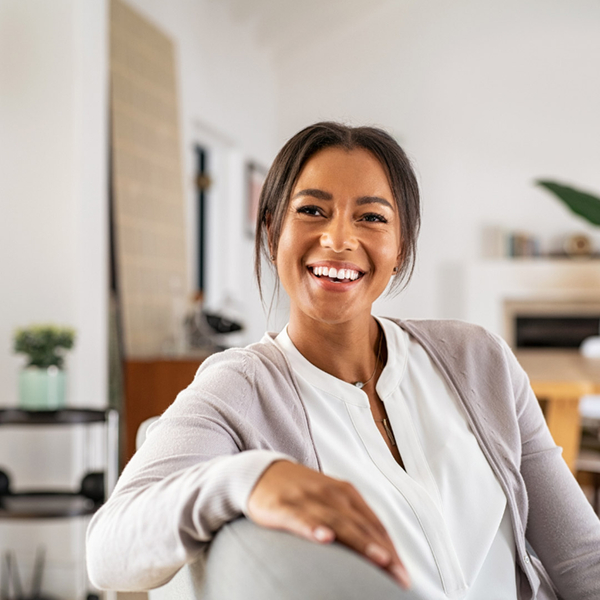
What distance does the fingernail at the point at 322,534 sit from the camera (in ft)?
1.84

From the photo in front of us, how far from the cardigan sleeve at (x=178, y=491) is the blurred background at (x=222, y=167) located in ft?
1.30

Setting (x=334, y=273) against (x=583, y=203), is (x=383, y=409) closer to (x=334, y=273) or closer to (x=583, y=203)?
(x=334, y=273)

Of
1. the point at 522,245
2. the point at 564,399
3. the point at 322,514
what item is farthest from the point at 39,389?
the point at 522,245

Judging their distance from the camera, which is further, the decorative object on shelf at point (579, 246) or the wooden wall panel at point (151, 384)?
the decorative object on shelf at point (579, 246)

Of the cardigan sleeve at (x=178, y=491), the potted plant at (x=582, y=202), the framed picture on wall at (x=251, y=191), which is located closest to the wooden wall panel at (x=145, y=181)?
the framed picture on wall at (x=251, y=191)

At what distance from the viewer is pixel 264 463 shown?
631mm

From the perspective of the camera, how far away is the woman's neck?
3.47ft

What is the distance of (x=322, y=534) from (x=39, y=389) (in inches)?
86.9

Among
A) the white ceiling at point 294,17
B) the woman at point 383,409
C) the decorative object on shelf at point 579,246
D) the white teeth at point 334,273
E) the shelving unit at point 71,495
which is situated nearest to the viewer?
the woman at point 383,409

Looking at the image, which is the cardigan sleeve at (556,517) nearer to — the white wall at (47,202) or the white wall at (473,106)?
the white wall at (47,202)

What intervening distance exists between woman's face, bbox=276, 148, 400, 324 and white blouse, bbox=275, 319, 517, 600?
0.29 feet

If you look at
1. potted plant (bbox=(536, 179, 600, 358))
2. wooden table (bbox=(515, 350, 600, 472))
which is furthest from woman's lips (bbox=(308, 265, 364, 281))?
wooden table (bbox=(515, 350, 600, 472))

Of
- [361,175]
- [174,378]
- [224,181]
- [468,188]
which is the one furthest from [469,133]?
[361,175]

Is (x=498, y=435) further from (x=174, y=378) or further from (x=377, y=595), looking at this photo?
(x=174, y=378)
